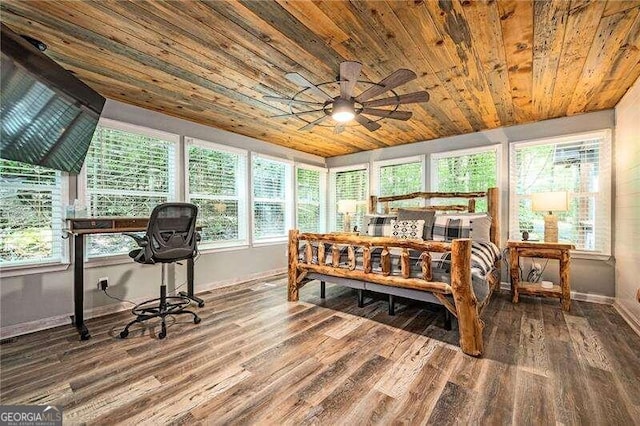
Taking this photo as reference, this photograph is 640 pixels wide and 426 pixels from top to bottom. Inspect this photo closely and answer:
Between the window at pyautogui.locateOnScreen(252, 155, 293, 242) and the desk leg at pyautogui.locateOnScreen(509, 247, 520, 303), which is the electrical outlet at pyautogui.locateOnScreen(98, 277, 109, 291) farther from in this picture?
the desk leg at pyautogui.locateOnScreen(509, 247, 520, 303)

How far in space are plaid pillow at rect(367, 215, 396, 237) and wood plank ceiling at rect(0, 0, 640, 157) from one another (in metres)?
1.65

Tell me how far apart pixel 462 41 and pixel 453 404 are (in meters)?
2.40

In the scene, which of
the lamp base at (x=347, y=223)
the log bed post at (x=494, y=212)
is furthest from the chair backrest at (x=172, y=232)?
the log bed post at (x=494, y=212)

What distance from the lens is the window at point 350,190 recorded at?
215 inches

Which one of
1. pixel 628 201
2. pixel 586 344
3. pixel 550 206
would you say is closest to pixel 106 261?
pixel 586 344

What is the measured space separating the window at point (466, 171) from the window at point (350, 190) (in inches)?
52.5

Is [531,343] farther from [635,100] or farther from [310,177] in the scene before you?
[310,177]

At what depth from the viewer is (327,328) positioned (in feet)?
8.55

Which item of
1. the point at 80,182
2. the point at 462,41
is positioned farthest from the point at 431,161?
the point at 80,182

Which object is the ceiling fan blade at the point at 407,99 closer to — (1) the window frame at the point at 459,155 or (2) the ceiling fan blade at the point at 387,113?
(2) the ceiling fan blade at the point at 387,113

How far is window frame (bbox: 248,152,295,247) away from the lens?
448 cm

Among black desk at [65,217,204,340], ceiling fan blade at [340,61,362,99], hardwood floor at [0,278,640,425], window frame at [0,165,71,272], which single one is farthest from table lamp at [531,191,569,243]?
window frame at [0,165,71,272]

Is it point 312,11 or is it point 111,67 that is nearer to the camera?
point 312,11

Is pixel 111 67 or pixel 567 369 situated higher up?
pixel 111 67
